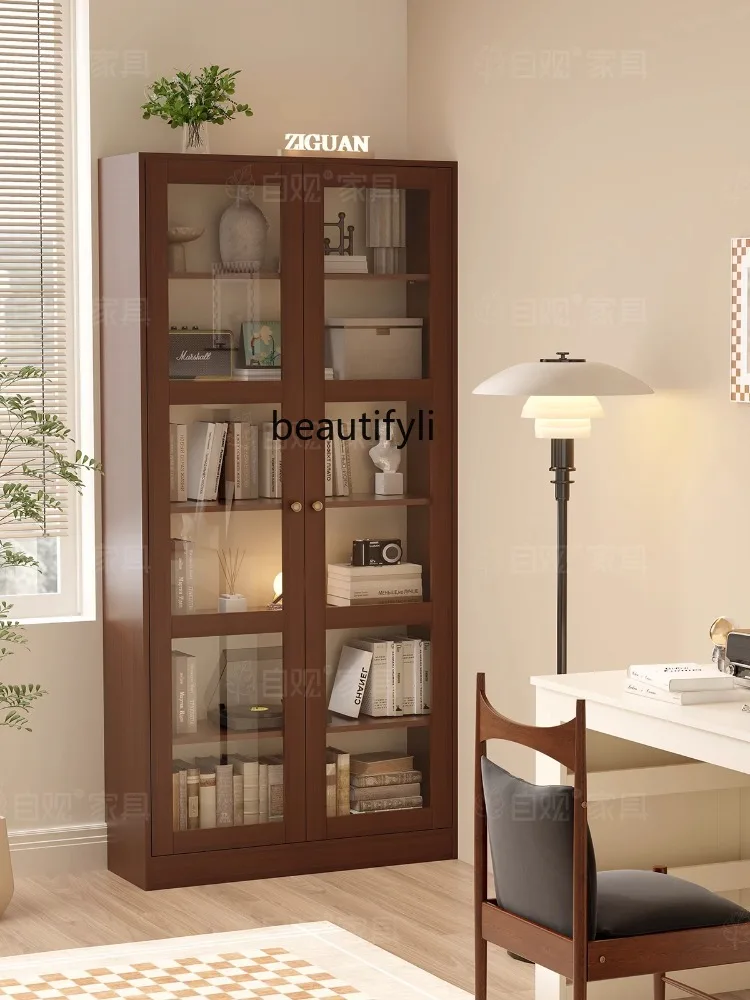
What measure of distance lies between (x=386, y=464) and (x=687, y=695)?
188cm

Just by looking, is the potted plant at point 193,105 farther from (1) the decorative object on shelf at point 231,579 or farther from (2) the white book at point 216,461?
(1) the decorative object on shelf at point 231,579

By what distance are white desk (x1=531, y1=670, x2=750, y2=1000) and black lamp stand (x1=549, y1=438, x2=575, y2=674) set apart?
0.36m

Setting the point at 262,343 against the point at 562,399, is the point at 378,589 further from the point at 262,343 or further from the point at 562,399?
the point at 562,399

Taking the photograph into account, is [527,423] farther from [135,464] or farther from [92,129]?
[92,129]

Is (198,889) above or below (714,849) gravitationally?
below

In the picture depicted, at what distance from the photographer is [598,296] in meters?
4.20

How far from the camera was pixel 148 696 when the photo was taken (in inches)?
180

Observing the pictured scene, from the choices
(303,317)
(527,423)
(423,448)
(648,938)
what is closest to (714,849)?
(648,938)

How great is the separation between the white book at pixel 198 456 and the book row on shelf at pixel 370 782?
0.92 m

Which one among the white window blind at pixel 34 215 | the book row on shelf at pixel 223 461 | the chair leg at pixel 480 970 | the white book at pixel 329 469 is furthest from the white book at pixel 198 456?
the chair leg at pixel 480 970

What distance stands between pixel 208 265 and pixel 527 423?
1061mm

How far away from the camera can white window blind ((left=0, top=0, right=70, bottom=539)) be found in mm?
4777

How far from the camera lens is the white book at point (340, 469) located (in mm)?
4801

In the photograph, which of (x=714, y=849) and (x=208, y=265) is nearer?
(x=714, y=849)
